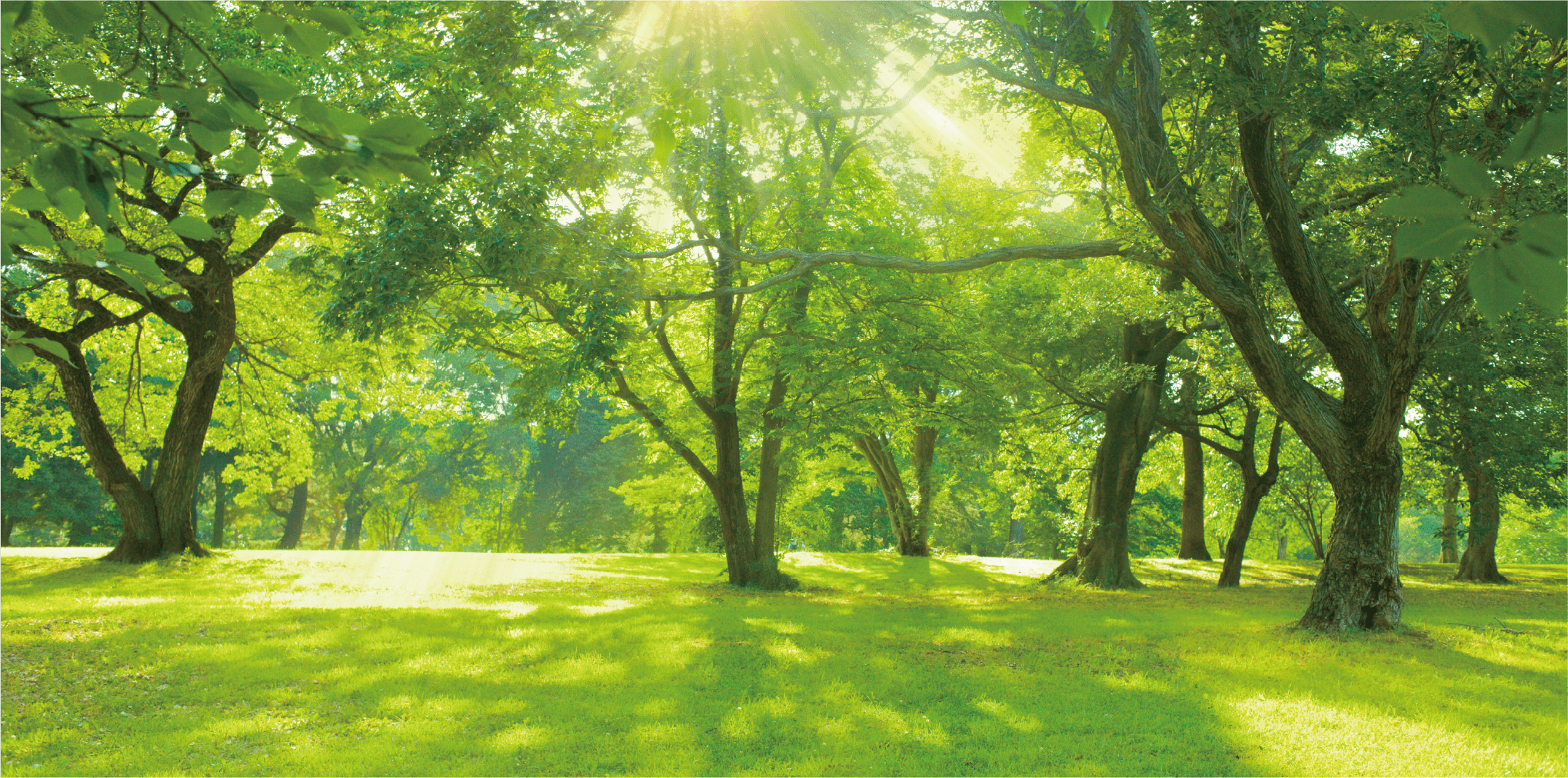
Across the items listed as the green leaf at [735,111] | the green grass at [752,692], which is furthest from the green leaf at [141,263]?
the green grass at [752,692]

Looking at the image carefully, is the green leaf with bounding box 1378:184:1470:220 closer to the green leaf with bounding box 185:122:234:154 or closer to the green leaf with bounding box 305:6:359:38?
the green leaf with bounding box 305:6:359:38

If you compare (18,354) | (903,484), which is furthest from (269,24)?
(903,484)

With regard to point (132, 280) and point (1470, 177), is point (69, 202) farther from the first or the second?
point (1470, 177)

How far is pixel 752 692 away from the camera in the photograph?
7211mm

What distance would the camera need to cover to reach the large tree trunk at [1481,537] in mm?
19422

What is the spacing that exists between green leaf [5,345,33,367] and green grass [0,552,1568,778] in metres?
3.52

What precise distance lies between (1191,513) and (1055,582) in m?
8.76

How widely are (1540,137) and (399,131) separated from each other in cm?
161

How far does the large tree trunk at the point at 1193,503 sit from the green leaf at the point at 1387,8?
24040 millimetres

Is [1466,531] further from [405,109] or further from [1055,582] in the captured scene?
[405,109]

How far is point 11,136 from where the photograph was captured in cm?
147

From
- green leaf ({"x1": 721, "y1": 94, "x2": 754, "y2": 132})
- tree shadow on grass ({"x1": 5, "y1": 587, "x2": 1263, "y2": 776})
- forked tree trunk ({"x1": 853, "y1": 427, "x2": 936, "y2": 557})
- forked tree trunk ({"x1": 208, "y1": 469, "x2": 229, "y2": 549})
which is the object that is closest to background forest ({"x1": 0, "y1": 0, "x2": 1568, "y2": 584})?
forked tree trunk ({"x1": 853, "y1": 427, "x2": 936, "y2": 557})

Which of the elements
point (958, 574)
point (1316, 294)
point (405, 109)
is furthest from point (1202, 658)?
point (958, 574)

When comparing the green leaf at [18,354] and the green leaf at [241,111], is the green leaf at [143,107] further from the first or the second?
the green leaf at [18,354]
